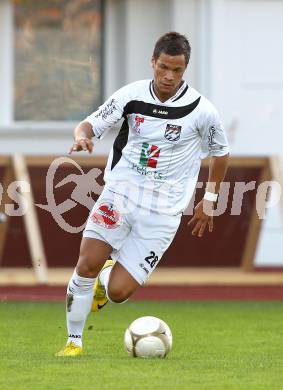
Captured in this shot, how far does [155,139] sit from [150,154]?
4.1 inches

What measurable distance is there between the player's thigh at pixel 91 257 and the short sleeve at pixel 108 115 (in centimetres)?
71

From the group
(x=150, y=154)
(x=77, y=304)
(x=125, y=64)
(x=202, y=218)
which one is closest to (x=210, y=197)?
(x=202, y=218)

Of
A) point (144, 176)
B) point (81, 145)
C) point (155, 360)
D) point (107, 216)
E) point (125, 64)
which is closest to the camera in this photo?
point (81, 145)

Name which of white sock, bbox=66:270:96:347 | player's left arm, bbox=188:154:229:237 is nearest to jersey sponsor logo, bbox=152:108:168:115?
player's left arm, bbox=188:154:229:237

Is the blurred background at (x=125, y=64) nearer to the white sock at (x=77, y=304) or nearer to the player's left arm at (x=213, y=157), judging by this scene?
the player's left arm at (x=213, y=157)

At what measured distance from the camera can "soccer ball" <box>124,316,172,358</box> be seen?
26.0 ft

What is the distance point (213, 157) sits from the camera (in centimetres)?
830

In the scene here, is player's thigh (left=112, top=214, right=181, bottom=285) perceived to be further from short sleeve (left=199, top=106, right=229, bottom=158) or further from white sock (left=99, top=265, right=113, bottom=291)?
short sleeve (left=199, top=106, right=229, bottom=158)

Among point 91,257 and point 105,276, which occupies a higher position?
point 91,257

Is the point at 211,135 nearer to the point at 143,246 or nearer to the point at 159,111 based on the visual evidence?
the point at 159,111

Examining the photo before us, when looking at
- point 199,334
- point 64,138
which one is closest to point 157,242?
point 199,334

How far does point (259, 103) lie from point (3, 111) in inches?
129

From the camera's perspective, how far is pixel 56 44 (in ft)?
52.8

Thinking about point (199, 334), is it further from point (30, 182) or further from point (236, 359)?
point (30, 182)
